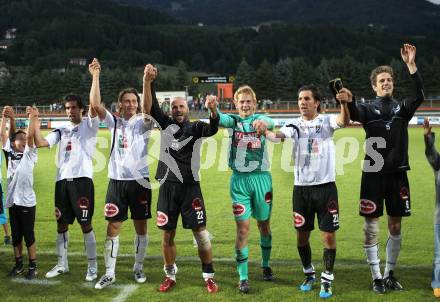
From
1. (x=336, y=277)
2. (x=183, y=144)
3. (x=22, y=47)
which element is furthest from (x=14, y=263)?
(x=22, y=47)

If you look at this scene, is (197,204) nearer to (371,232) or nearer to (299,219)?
(299,219)

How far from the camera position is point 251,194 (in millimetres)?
6785

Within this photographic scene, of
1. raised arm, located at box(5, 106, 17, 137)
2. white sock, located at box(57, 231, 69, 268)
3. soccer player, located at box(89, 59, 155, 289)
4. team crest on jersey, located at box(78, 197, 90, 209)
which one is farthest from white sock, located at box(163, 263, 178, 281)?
raised arm, located at box(5, 106, 17, 137)

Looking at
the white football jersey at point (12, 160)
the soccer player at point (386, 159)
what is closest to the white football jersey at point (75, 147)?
the white football jersey at point (12, 160)

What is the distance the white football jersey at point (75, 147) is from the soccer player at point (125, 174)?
0.38m

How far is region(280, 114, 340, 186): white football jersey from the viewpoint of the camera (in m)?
6.38

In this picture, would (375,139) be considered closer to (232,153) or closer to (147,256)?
(232,153)

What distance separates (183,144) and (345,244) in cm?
368

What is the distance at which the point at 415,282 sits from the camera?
6.70 meters

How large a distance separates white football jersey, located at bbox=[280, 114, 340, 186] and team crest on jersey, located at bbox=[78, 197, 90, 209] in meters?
2.77

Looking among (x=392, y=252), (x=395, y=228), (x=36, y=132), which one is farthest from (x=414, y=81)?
(x=36, y=132)

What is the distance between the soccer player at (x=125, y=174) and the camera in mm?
6750

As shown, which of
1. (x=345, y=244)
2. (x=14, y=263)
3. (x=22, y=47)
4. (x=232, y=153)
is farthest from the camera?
(x=22, y=47)

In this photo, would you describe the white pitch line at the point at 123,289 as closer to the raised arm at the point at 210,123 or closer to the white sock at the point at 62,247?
the white sock at the point at 62,247
